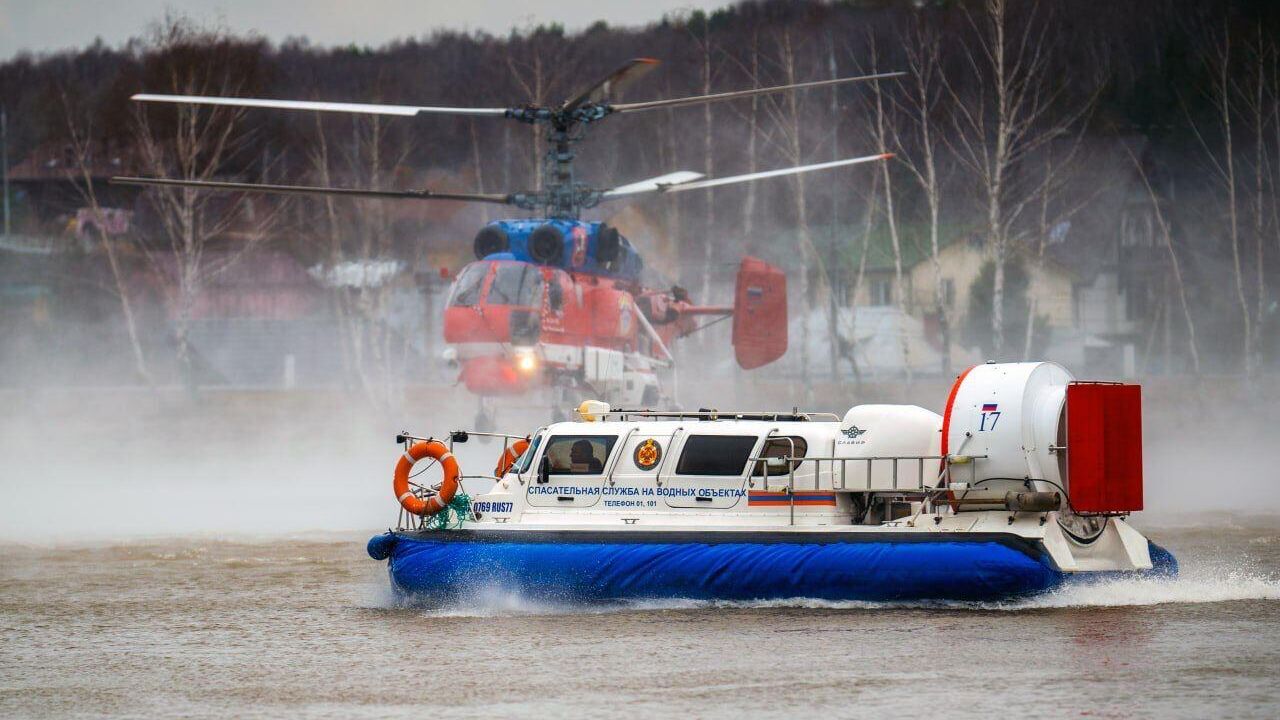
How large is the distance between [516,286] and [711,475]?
10.0m

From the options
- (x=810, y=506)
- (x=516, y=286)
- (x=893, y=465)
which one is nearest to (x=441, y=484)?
(x=810, y=506)

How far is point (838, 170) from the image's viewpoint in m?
45.2

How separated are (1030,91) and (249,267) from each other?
22180 millimetres

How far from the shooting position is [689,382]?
139 feet

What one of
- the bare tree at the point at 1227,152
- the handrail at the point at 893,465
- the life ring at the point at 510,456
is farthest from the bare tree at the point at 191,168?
the handrail at the point at 893,465

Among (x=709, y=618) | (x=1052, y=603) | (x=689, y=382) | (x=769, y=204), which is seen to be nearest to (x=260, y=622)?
(x=709, y=618)

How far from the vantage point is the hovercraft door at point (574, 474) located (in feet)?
55.7

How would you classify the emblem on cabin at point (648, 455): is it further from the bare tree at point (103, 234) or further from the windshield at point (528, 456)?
the bare tree at point (103, 234)

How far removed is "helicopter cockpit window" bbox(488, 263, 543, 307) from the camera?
2597 centimetres

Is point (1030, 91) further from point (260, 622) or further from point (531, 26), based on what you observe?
point (260, 622)

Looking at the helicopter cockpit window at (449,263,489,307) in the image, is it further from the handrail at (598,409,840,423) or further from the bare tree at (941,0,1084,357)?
the bare tree at (941,0,1084,357)

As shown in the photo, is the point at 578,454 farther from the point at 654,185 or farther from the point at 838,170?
the point at 838,170

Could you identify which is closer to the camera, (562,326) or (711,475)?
(711,475)

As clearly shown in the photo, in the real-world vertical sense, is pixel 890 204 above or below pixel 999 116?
below
